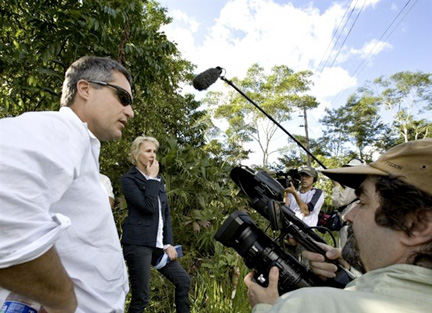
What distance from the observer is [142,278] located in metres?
2.68

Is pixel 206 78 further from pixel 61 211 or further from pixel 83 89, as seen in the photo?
pixel 61 211

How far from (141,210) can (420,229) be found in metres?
2.35

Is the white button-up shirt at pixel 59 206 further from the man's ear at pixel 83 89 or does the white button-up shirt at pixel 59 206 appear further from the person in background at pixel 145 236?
the person in background at pixel 145 236

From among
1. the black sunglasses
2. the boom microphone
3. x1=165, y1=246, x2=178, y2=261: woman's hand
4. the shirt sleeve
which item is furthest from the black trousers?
the shirt sleeve

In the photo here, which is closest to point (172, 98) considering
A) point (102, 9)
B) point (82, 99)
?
point (102, 9)

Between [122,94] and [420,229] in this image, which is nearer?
[420,229]

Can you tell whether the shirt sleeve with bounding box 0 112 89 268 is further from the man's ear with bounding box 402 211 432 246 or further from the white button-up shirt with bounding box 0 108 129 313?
the man's ear with bounding box 402 211 432 246

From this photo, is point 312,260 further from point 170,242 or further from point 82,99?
point 170,242

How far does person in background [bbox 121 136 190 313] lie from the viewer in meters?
2.70

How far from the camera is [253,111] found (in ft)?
94.2

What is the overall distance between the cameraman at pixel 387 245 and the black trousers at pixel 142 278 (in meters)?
1.70

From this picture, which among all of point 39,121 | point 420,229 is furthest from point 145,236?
point 420,229

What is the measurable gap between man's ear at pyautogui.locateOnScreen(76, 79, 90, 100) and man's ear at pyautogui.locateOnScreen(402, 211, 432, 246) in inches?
51.8

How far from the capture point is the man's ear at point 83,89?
1.30 meters
